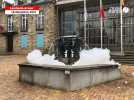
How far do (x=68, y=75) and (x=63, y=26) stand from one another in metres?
18.6

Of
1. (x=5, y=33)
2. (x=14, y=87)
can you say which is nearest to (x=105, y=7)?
(x=5, y=33)

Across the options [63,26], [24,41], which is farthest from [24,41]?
[63,26]

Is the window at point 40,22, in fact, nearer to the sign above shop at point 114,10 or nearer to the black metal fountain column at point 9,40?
the black metal fountain column at point 9,40

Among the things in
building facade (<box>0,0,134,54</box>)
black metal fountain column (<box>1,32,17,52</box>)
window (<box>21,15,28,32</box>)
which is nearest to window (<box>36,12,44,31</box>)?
building facade (<box>0,0,134,54</box>)

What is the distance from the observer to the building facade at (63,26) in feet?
81.5

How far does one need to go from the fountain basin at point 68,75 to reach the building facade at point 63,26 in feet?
35.8

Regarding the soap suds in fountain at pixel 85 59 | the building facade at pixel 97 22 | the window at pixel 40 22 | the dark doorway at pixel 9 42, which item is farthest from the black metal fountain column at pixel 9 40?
the soap suds in fountain at pixel 85 59

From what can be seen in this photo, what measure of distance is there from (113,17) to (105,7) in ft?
4.33

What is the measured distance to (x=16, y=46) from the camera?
33.7m

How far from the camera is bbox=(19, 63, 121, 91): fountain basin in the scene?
11852 mm

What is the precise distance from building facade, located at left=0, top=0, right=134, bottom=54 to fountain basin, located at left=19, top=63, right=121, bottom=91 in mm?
10918

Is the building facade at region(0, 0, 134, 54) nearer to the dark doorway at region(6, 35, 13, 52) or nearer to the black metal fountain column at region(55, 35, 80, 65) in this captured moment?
the dark doorway at region(6, 35, 13, 52)

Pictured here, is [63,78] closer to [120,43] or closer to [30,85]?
[30,85]

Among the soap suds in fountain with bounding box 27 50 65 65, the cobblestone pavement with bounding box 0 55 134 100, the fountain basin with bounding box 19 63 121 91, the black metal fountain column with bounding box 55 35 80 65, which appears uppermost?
the black metal fountain column with bounding box 55 35 80 65
